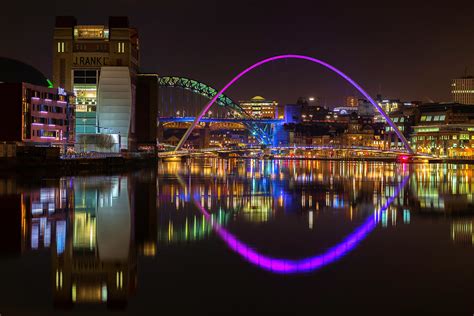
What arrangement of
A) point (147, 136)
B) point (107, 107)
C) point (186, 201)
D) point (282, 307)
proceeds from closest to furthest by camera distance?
point (282, 307) < point (186, 201) < point (107, 107) < point (147, 136)

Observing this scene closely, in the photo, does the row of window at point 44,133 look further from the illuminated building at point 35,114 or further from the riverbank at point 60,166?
the riverbank at point 60,166

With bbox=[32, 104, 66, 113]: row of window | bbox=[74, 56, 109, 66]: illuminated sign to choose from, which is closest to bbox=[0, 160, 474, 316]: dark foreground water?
bbox=[32, 104, 66, 113]: row of window

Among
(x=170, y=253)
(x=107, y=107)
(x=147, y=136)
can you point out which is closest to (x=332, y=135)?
(x=147, y=136)

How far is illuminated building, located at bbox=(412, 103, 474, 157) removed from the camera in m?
144

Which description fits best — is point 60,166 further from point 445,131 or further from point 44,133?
point 445,131

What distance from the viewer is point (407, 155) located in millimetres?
123625

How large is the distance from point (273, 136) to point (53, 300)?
144 m

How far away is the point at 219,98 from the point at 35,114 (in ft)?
246

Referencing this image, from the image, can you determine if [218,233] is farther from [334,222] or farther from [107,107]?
→ [107,107]

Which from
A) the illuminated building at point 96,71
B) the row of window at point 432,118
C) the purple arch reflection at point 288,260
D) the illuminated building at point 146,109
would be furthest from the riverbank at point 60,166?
the row of window at point 432,118

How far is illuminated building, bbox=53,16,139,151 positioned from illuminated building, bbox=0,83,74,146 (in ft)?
33.9

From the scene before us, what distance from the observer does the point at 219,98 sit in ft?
463

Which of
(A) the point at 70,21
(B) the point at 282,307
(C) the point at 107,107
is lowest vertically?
(B) the point at 282,307

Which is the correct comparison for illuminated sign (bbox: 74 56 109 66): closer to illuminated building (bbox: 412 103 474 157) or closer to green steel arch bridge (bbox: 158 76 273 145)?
green steel arch bridge (bbox: 158 76 273 145)
